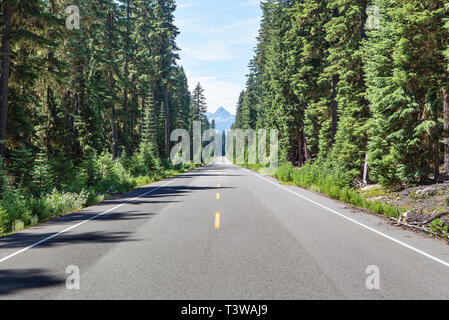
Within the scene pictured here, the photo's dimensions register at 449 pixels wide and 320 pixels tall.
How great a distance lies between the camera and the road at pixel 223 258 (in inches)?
183

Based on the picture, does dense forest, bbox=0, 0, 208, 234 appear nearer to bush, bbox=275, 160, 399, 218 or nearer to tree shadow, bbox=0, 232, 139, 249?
tree shadow, bbox=0, 232, 139, 249

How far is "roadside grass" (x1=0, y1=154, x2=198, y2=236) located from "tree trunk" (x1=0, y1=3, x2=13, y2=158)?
8.15 feet

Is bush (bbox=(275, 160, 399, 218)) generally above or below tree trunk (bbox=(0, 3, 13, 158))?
below

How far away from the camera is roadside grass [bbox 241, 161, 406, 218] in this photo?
12.1 m

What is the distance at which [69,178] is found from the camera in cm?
1728

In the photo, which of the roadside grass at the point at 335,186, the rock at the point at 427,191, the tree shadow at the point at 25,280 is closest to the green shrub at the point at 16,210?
the tree shadow at the point at 25,280

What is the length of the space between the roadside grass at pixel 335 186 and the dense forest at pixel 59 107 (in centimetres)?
1132

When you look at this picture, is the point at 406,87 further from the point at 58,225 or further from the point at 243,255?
the point at 58,225

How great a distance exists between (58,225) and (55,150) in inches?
455

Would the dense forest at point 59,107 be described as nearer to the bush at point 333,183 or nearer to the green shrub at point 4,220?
the green shrub at point 4,220

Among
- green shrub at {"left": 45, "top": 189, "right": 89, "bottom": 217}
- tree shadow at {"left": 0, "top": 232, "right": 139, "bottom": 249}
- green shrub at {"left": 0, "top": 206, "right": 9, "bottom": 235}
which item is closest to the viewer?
tree shadow at {"left": 0, "top": 232, "right": 139, "bottom": 249}

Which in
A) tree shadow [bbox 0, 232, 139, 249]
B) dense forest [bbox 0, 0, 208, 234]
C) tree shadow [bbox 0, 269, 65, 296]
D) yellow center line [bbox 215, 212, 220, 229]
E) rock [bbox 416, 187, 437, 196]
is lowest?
yellow center line [bbox 215, 212, 220, 229]

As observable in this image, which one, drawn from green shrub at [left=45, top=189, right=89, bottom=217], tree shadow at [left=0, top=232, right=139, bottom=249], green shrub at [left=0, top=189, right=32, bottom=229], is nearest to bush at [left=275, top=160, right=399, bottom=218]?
tree shadow at [left=0, top=232, right=139, bottom=249]
